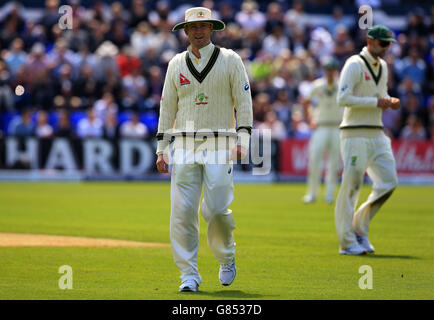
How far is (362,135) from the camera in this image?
39.2 feet

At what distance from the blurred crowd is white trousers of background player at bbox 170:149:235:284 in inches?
742

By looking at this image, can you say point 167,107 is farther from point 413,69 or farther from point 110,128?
point 413,69

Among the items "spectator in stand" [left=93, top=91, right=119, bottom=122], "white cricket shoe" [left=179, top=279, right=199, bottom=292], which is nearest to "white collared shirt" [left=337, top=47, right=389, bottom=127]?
"white cricket shoe" [left=179, top=279, right=199, bottom=292]

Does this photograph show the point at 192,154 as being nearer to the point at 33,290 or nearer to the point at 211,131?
the point at 211,131

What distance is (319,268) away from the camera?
34.2ft

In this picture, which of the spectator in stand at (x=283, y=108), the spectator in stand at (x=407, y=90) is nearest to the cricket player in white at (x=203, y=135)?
the spectator in stand at (x=283, y=108)

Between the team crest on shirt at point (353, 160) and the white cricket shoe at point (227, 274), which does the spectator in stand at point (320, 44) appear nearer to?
the team crest on shirt at point (353, 160)

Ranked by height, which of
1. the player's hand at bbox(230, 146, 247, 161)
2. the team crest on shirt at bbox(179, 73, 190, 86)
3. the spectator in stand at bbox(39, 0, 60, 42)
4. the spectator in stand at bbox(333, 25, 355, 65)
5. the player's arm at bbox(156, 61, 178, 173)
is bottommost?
the player's hand at bbox(230, 146, 247, 161)

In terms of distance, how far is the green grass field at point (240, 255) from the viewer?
870 centimetres

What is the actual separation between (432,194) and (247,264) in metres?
14.1

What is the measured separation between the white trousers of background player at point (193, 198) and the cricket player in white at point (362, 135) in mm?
3477

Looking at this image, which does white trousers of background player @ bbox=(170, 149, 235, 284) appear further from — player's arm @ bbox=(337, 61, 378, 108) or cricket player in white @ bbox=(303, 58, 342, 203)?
cricket player in white @ bbox=(303, 58, 342, 203)

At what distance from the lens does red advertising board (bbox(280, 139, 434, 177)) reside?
28.4m

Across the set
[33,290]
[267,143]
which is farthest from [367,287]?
[267,143]
